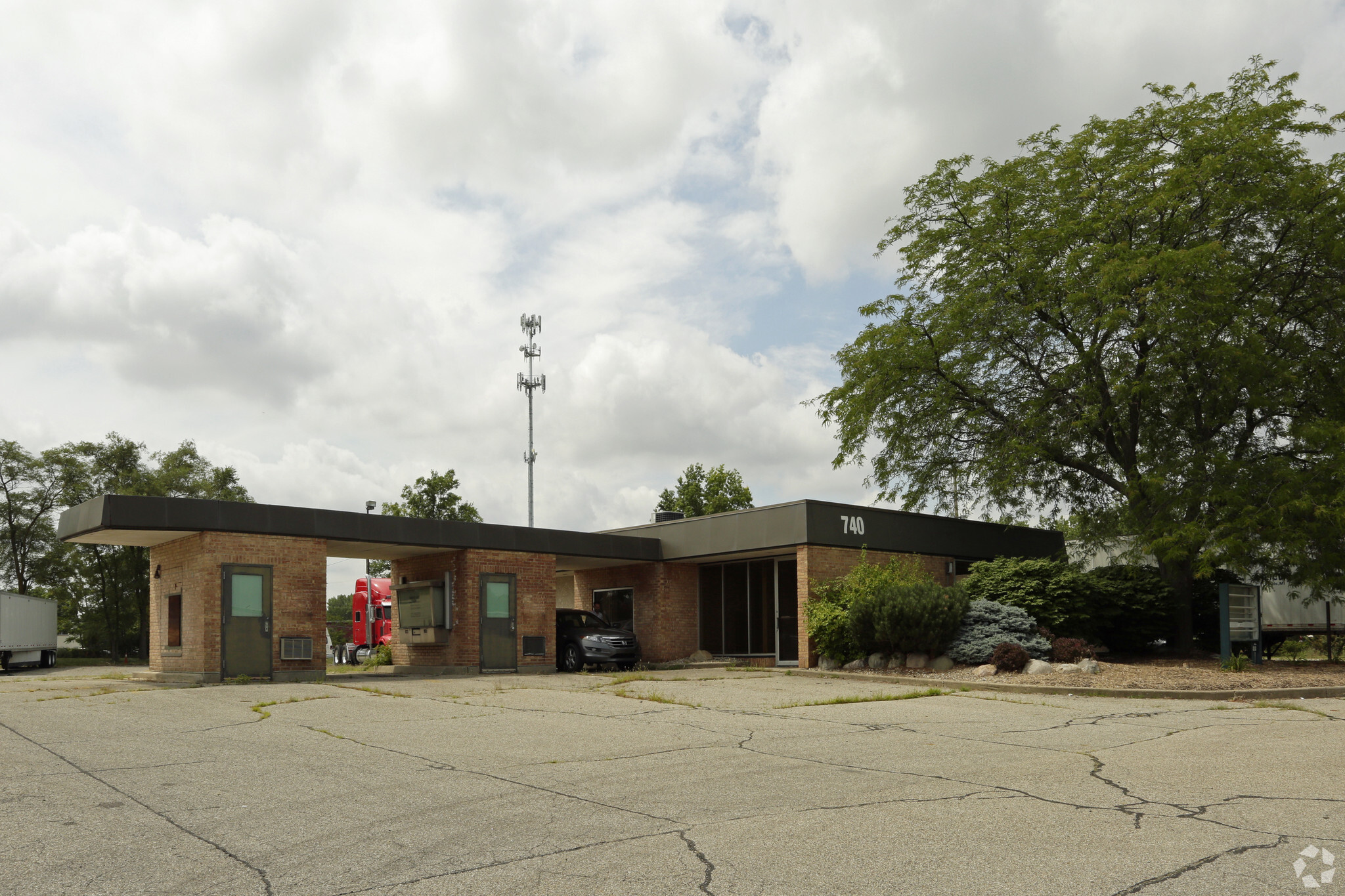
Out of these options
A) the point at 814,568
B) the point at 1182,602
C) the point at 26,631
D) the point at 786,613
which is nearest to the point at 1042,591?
the point at 814,568

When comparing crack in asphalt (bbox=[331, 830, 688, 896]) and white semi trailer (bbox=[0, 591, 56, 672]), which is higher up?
crack in asphalt (bbox=[331, 830, 688, 896])

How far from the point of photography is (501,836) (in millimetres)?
6230

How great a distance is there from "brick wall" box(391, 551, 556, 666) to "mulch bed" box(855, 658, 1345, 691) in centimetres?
845

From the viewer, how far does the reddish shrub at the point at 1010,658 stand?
19.4 meters

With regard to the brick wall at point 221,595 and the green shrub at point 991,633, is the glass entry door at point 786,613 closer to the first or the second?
the green shrub at point 991,633

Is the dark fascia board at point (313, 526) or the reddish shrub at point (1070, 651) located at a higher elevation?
the dark fascia board at point (313, 526)

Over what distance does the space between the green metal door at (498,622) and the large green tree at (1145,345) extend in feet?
33.0

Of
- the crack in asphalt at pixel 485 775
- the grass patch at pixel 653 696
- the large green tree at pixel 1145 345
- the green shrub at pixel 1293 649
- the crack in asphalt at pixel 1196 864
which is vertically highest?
the large green tree at pixel 1145 345

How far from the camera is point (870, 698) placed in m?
16.1

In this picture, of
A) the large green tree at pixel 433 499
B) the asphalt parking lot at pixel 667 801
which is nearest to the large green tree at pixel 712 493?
the large green tree at pixel 433 499

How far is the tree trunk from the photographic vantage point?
24406 mm

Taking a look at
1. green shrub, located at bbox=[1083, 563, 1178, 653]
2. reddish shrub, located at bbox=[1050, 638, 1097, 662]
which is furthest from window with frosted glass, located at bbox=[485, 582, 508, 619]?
green shrub, located at bbox=[1083, 563, 1178, 653]

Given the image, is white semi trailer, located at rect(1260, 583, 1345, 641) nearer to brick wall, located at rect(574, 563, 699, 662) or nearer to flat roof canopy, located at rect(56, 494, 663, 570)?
brick wall, located at rect(574, 563, 699, 662)

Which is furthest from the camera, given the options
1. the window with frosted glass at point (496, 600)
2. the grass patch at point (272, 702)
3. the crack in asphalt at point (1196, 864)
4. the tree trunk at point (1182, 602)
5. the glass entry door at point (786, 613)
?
the glass entry door at point (786, 613)
